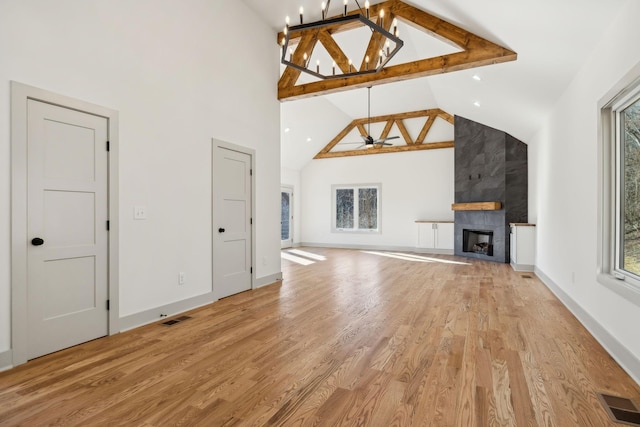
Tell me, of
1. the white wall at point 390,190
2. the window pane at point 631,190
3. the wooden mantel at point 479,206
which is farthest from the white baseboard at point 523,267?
the window pane at point 631,190

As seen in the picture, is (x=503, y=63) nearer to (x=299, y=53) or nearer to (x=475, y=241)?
(x=299, y=53)

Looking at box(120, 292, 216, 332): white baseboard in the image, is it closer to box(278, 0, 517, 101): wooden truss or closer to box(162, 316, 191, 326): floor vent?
box(162, 316, 191, 326): floor vent

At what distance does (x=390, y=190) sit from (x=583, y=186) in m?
7.13

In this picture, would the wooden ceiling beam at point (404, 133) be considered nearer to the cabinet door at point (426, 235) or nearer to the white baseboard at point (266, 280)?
the cabinet door at point (426, 235)

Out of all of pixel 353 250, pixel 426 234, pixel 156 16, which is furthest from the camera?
pixel 353 250

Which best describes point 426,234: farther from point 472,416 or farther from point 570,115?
point 472,416

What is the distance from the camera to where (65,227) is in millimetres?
2969

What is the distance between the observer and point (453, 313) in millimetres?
3973

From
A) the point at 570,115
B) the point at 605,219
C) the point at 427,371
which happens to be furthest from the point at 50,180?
the point at 570,115

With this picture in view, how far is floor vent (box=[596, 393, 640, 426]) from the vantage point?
1.92m

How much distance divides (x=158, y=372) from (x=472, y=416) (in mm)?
2099

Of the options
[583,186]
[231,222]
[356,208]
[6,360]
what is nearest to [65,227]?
[6,360]

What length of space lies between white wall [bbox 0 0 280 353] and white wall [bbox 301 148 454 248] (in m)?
6.32

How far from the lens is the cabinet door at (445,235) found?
9530mm
